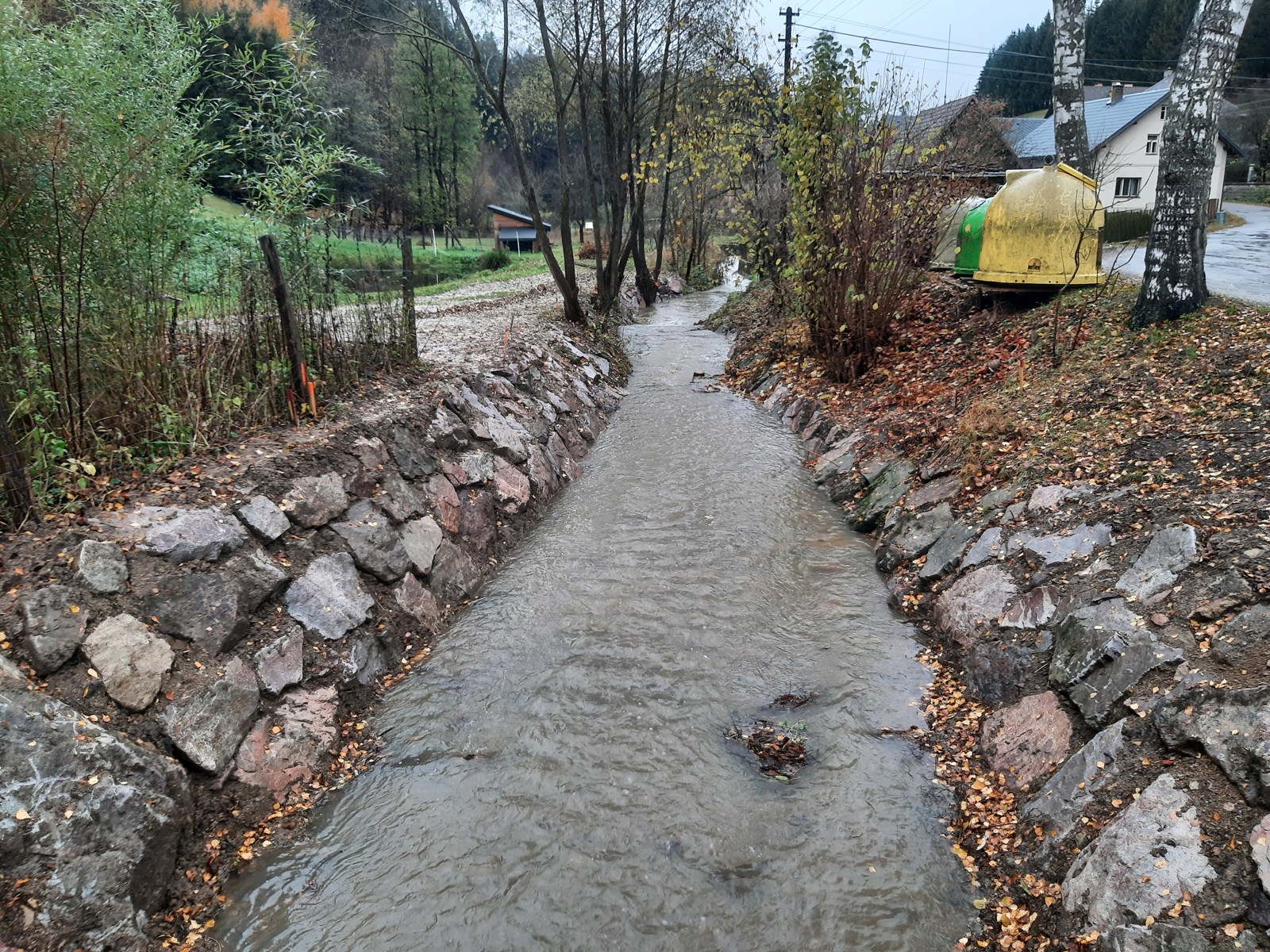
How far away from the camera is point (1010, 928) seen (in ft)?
9.95

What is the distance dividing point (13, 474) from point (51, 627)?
36.1 inches

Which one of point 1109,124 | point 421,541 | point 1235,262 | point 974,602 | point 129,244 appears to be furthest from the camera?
point 1109,124

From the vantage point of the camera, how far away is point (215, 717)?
3.69 m

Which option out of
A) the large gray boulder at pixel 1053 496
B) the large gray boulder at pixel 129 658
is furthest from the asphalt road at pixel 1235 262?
the large gray boulder at pixel 129 658

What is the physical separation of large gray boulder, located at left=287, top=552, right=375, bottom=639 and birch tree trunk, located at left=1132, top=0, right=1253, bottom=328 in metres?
6.87

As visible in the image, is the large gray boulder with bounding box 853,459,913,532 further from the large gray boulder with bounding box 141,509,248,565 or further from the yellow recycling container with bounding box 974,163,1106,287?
the large gray boulder with bounding box 141,509,248,565

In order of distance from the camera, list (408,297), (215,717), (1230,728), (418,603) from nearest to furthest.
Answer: (1230,728) < (215,717) < (418,603) < (408,297)

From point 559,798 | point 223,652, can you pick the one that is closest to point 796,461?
point 559,798

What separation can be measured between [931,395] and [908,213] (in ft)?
9.11

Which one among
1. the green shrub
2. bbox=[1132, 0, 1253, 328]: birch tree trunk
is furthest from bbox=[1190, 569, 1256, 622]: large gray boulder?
the green shrub

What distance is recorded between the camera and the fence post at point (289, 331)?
571cm

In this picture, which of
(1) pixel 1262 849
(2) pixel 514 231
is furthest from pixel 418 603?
(2) pixel 514 231

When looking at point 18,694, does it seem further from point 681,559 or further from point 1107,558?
point 1107,558

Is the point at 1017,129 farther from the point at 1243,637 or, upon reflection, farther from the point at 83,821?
the point at 83,821
